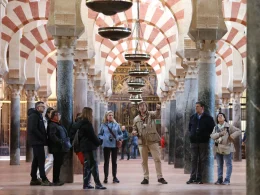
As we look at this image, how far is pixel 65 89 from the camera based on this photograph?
12.3 metres

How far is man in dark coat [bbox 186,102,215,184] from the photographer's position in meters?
11.7

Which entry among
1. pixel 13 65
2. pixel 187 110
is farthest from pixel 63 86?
pixel 13 65

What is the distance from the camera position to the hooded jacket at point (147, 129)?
11453 mm

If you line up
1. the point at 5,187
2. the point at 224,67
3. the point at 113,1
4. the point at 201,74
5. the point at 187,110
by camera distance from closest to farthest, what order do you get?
the point at 113,1 < the point at 5,187 < the point at 201,74 < the point at 187,110 < the point at 224,67

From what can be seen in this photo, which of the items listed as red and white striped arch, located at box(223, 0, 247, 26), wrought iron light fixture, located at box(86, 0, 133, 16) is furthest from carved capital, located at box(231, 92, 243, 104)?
wrought iron light fixture, located at box(86, 0, 133, 16)

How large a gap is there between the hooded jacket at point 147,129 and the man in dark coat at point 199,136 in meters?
0.64

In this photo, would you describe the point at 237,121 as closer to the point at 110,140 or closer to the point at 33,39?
the point at 33,39

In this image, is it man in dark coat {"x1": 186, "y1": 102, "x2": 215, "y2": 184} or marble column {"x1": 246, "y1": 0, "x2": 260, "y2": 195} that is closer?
marble column {"x1": 246, "y1": 0, "x2": 260, "y2": 195}

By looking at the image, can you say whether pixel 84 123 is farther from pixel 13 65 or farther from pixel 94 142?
pixel 13 65

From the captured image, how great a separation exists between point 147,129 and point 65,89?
164 cm

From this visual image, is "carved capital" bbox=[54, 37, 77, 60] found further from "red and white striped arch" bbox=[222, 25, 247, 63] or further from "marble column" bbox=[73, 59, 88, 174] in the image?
"red and white striped arch" bbox=[222, 25, 247, 63]

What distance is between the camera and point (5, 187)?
426 inches

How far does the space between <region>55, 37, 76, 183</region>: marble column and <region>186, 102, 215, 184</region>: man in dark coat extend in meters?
1.91

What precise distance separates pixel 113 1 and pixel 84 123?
67.5 inches
